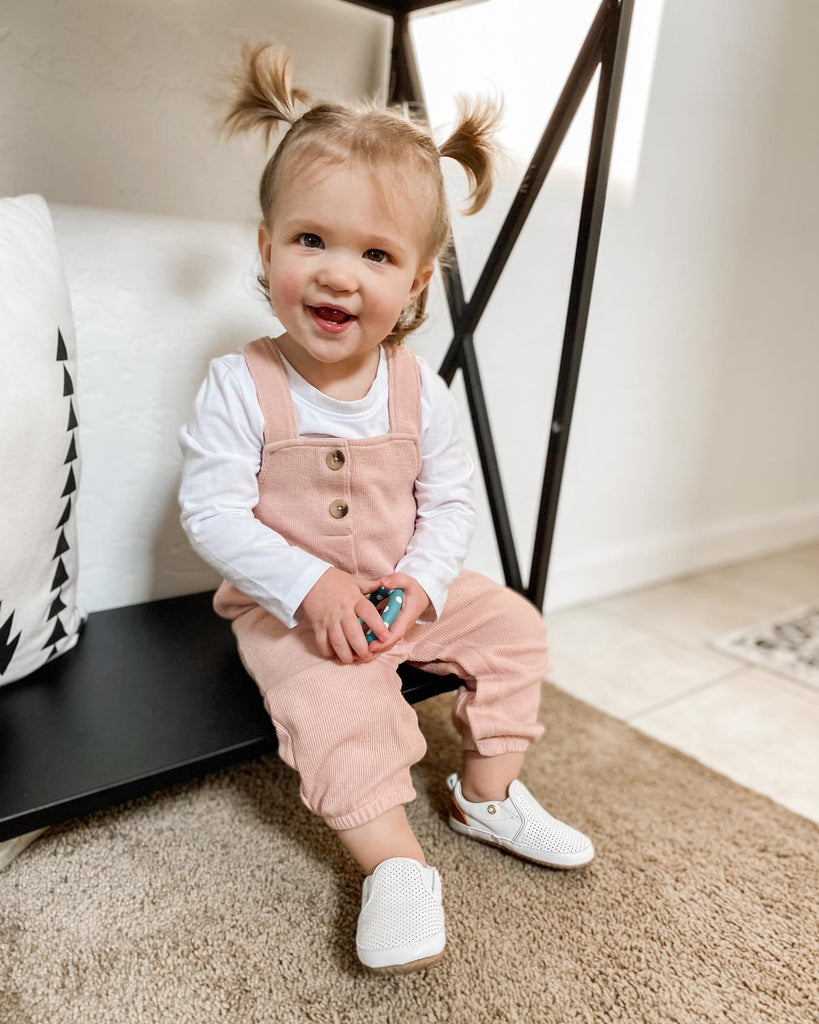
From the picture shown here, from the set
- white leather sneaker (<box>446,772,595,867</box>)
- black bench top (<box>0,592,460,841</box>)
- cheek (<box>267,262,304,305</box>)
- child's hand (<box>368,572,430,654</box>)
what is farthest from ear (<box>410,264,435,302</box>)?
white leather sneaker (<box>446,772,595,867</box>)

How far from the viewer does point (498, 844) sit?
749 mm

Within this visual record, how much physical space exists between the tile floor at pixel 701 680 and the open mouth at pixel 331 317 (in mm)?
629

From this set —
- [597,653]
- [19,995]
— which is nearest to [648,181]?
[597,653]

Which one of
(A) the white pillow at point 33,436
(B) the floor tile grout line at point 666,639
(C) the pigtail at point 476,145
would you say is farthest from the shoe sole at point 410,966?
(B) the floor tile grout line at point 666,639

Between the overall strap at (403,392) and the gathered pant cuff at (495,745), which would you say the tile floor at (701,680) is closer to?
the gathered pant cuff at (495,745)

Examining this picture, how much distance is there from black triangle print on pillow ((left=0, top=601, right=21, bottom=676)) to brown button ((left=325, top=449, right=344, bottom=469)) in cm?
29

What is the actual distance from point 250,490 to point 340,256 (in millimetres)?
201

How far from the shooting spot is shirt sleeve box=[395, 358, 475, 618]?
0.75 metres

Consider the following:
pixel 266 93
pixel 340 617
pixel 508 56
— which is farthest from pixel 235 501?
pixel 508 56

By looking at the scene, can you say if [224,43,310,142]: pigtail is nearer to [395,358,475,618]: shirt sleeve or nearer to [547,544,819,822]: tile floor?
[395,358,475,618]: shirt sleeve

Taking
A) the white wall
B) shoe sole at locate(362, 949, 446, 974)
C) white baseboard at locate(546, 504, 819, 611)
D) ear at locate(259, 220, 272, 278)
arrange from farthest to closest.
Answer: white baseboard at locate(546, 504, 819, 611)
the white wall
ear at locate(259, 220, 272, 278)
shoe sole at locate(362, 949, 446, 974)

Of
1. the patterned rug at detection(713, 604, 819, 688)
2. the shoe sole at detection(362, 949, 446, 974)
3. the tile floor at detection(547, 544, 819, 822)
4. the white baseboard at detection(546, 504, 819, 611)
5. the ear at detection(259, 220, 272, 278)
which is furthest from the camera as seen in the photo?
the white baseboard at detection(546, 504, 819, 611)

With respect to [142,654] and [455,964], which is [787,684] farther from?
[142,654]

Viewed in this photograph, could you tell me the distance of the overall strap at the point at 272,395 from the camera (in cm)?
68
